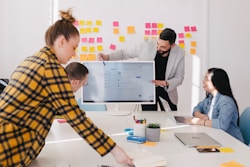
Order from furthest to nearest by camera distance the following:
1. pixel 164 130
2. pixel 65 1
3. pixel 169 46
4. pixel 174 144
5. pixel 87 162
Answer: pixel 65 1
pixel 169 46
pixel 164 130
pixel 174 144
pixel 87 162

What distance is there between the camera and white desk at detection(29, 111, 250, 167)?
1.49m

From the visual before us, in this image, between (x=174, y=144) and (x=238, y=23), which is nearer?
(x=174, y=144)

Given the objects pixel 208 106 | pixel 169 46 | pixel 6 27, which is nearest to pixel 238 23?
pixel 169 46

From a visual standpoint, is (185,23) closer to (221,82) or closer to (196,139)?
(221,82)

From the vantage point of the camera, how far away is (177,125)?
88.9 inches

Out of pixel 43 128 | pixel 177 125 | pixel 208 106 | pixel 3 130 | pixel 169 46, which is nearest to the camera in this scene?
pixel 3 130

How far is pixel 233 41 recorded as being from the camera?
3.97 metres

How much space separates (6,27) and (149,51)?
198 centimetres

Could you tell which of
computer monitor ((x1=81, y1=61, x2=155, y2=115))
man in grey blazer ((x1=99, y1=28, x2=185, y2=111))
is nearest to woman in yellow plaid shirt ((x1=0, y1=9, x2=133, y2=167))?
computer monitor ((x1=81, y1=61, x2=155, y2=115))

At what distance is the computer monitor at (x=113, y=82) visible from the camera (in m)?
2.58

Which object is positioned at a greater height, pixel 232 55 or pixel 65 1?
pixel 65 1

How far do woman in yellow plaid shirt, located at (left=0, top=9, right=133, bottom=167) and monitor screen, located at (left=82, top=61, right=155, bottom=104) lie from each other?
1.23m

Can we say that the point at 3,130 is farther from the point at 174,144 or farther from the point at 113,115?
the point at 113,115

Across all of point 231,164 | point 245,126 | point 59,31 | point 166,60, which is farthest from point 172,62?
point 59,31
